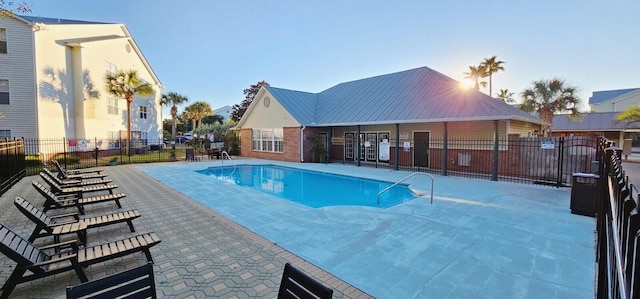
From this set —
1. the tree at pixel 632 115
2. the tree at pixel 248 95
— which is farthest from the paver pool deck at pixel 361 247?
the tree at pixel 248 95

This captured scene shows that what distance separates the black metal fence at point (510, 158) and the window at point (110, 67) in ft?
76.4

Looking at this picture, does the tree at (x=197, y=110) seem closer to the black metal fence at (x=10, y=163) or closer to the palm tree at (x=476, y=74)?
the black metal fence at (x=10, y=163)

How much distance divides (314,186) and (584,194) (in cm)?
943

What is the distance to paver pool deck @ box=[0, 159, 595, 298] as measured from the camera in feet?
12.2

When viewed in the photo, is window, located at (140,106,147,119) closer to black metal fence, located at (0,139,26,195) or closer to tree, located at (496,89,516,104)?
black metal fence, located at (0,139,26,195)

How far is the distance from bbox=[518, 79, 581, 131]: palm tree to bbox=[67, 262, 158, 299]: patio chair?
30.0 metres

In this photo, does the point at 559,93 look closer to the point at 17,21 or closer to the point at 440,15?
the point at 440,15

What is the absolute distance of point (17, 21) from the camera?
16938mm

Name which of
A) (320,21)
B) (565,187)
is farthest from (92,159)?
(565,187)

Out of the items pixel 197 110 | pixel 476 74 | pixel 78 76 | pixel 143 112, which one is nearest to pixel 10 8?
pixel 78 76

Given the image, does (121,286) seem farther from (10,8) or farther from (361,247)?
(10,8)

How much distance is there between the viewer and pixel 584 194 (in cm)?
697

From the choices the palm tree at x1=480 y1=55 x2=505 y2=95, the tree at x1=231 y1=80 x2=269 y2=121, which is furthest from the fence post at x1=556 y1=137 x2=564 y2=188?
the tree at x1=231 y1=80 x2=269 y2=121

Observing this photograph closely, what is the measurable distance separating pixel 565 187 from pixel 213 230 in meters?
12.8
